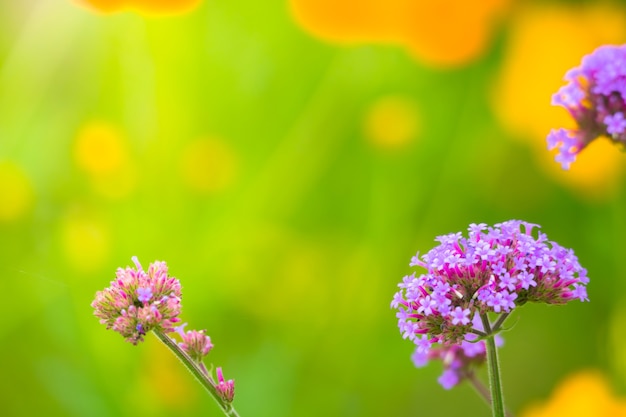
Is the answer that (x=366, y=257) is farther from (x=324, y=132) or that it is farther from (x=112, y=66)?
(x=112, y=66)

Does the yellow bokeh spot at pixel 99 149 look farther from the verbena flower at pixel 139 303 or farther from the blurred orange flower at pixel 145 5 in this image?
the verbena flower at pixel 139 303

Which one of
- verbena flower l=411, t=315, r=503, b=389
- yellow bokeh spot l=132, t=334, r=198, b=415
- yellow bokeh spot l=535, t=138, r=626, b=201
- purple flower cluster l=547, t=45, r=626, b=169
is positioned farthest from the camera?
yellow bokeh spot l=535, t=138, r=626, b=201

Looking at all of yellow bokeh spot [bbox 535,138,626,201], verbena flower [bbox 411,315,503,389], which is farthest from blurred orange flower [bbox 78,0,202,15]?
verbena flower [bbox 411,315,503,389]

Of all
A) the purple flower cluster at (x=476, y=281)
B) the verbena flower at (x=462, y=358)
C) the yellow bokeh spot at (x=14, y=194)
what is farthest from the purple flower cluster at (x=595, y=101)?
the yellow bokeh spot at (x=14, y=194)

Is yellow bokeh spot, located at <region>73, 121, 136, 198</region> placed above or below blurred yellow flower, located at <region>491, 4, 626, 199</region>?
below

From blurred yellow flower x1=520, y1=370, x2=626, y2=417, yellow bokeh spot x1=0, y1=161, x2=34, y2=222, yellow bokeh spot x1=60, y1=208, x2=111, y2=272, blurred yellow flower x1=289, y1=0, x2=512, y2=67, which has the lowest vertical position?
blurred yellow flower x1=520, y1=370, x2=626, y2=417

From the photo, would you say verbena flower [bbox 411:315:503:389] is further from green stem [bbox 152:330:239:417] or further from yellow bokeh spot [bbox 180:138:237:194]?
yellow bokeh spot [bbox 180:138:237:194]
